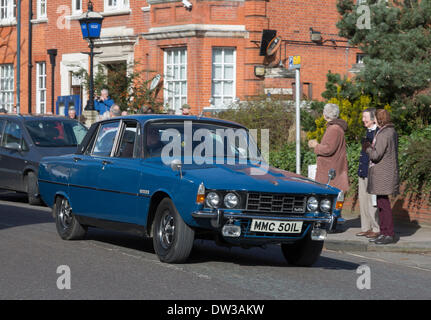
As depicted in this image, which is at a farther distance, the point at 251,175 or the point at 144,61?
the point at 144,61

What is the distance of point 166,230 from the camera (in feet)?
31.2

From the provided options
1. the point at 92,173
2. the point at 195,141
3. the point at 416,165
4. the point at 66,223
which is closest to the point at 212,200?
the point at 195,141

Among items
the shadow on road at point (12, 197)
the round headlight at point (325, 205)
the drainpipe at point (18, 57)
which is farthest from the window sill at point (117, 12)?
the round headlight at point (325, 205)

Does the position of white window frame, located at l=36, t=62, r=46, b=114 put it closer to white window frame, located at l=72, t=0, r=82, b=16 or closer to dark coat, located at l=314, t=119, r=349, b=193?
white window frame, located at l=72, t=0, r=82, b=16

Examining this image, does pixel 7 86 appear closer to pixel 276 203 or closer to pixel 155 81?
pixel 155 81

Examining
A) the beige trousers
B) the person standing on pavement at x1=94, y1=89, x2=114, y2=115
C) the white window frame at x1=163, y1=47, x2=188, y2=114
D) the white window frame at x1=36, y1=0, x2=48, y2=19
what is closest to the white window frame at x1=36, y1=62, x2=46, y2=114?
the white window frame at x1=36, y1=0, x2=48, y2=19

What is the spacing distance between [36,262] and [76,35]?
2402 cm

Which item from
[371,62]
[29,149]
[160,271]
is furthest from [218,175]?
[29,149]

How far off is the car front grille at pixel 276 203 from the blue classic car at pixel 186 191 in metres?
0.01

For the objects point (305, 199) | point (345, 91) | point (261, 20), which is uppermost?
point (261, 20)

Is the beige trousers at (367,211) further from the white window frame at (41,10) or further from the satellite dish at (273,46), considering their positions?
the white window frame at (41,10)

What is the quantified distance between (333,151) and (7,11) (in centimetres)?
2592

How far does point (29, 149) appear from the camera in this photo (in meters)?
17.6

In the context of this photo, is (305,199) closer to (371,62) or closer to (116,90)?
(371,62)
